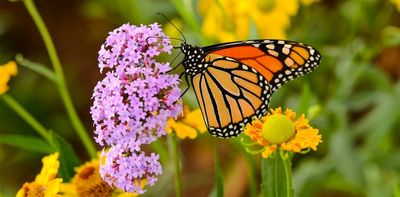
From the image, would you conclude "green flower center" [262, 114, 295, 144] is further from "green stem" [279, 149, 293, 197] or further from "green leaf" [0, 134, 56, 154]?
"green leaf" [0, 134, 56, 154]

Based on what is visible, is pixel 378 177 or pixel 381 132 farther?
pixel 378 177

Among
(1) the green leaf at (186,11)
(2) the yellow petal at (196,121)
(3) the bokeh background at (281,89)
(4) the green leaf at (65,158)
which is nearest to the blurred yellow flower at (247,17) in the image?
(3) the bokeh background at (281,89)

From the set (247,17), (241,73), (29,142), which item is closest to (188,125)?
(241,73)

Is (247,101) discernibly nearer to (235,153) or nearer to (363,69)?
(363,69)

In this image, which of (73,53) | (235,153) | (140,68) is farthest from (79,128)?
(73,53)

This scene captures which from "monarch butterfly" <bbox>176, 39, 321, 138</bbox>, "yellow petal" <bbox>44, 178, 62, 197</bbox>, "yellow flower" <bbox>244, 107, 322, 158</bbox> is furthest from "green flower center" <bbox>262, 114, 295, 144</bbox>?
"yellow petal" <bbox>44, 178, 62, 197</bbox>
